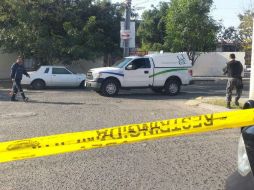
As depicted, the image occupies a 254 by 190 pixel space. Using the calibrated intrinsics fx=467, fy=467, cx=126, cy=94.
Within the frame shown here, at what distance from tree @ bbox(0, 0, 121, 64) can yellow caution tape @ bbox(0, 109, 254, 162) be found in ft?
80.1

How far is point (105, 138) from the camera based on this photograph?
3.73 metres

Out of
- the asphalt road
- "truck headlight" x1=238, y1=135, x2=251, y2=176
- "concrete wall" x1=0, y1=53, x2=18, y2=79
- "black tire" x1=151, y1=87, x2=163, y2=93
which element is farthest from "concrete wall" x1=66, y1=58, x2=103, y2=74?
"truck headlight" x1=238, y1=135, x2=251, y2=176

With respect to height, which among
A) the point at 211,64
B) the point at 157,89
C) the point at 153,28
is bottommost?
the point at 157,89

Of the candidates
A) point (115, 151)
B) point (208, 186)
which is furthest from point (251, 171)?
point (115, 151)

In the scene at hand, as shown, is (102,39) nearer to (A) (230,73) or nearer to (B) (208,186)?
(A) (230,73)

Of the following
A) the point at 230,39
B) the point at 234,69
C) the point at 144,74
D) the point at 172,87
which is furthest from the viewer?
the point at 230,39

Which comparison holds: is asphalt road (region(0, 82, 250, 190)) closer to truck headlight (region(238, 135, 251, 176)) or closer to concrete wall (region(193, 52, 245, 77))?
truck headlight (region(238, 135, 251, 176))

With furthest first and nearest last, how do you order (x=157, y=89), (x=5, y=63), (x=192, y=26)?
(x=192, y=26) < (x=5, y=63) < (x=157, y=89)

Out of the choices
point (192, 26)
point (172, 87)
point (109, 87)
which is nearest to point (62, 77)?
point (109, 87)

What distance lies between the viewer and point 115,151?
7977 millimetres

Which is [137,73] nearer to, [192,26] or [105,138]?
[192,26]

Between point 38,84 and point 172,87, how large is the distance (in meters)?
8.03

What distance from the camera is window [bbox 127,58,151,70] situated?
2088 centimetres

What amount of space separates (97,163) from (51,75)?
1899cm
